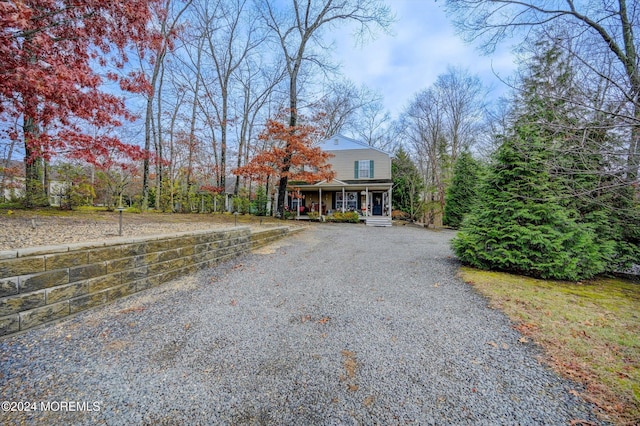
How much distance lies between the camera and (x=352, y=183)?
1788cm

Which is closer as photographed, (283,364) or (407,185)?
(283,364)

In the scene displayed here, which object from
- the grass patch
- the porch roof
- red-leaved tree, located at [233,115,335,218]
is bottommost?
the grass patch

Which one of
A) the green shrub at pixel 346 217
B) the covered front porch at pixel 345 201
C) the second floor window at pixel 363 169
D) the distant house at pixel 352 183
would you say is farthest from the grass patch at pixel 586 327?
the second floor window at pixel 363 169

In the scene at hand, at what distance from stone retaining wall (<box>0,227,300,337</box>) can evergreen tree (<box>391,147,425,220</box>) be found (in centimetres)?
1805

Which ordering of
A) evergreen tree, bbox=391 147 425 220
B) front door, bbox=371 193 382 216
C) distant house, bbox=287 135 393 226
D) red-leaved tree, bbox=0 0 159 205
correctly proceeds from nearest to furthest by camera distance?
red-leaved tree, bbox=0 0 159 205 < distant house, bbox=287 135 393 226 < front door, bbox=371 193 382 216 < evergreen tree, bbox=391 147 425 220

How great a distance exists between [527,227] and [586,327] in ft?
8.52

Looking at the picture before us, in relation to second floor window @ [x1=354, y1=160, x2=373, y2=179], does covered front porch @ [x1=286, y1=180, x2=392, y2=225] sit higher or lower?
lower

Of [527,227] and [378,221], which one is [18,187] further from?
[378,221]

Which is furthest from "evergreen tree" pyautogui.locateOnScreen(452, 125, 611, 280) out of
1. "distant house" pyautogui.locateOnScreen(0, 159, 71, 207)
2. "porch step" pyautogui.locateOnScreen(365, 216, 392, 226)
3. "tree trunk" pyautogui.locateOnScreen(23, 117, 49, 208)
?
"distant house" pyautogui.locateOnScreen(0, 159, 71, 207)

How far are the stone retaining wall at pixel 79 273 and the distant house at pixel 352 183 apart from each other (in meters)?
13.7

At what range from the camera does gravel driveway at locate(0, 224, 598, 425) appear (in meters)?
A: 1.81

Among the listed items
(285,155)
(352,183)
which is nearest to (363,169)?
(352,183)

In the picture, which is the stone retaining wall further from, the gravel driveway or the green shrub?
the green shrub

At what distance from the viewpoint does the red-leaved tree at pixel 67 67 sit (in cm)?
385
